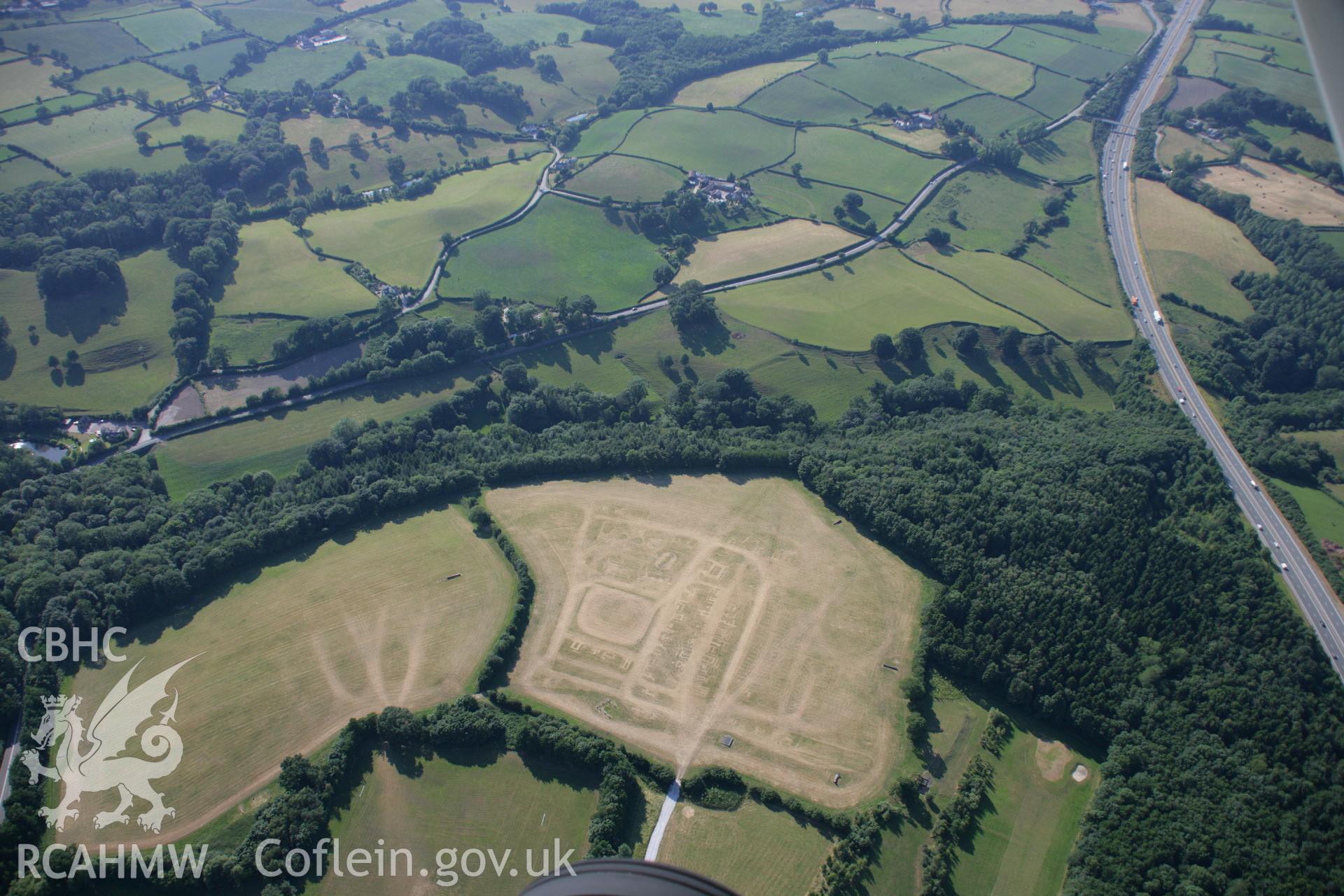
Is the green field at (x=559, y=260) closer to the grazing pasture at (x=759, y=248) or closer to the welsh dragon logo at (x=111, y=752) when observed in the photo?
the grazing pasture at (x=759, y=248)

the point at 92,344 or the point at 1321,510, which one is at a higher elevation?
the point at 1321,510

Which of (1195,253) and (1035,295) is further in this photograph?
(1195,253)

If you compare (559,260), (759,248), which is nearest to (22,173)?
(559,260)

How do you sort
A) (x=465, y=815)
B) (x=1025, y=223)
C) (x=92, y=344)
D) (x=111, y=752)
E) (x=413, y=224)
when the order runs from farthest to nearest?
(x=1025, y=223), (x=413, y=224), (x=92, y=344), (x=111, y=752), (x=465, y=815)

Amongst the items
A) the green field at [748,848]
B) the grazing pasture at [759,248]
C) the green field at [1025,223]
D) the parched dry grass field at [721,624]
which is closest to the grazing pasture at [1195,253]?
the green field at [1025,223]

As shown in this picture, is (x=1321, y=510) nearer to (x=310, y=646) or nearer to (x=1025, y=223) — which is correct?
(x=1025, y=223)

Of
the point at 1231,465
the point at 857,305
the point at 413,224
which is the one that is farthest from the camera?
the point at 413,224

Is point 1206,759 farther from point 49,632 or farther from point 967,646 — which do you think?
point 49,632
